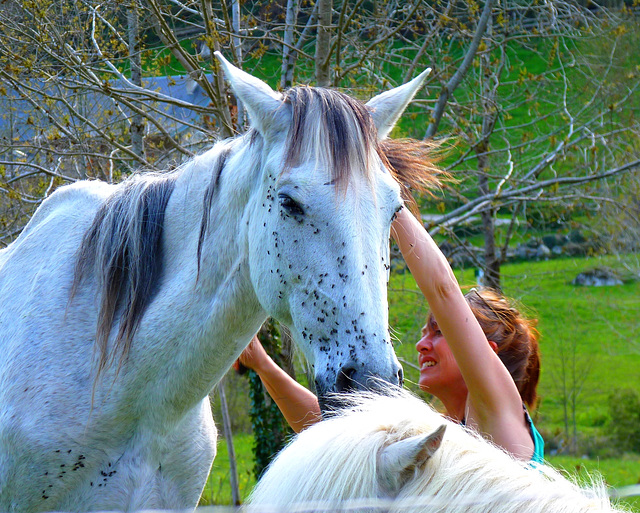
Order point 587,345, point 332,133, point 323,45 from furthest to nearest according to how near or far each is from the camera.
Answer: point 587,345
point 323,45
point 332,133

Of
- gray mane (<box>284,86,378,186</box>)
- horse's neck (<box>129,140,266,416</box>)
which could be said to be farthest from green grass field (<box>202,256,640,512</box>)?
gray mane (<box>284,86,378,186</box>)

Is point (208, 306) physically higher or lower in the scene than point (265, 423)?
higher

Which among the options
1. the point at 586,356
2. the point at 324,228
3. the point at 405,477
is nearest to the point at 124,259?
the point at 324,228

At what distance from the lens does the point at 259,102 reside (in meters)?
2.18

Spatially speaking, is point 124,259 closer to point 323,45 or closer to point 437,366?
point 437,366

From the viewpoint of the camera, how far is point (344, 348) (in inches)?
72.5

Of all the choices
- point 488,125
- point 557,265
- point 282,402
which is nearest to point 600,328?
point 557,265

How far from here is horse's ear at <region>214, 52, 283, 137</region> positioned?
2.18m

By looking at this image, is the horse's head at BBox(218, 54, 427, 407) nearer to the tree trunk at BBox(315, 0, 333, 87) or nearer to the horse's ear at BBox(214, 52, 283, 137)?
the horse's ear at BBox(214, 52, 283, 137)

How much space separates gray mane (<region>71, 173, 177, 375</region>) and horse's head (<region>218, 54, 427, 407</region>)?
40 cm

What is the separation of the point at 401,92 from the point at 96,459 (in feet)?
5.57

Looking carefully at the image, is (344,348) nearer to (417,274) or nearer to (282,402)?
(417,274)

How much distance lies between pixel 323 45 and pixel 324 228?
11.7 feet

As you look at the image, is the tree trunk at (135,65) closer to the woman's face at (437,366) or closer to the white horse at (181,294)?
the white horse at (181,294)
